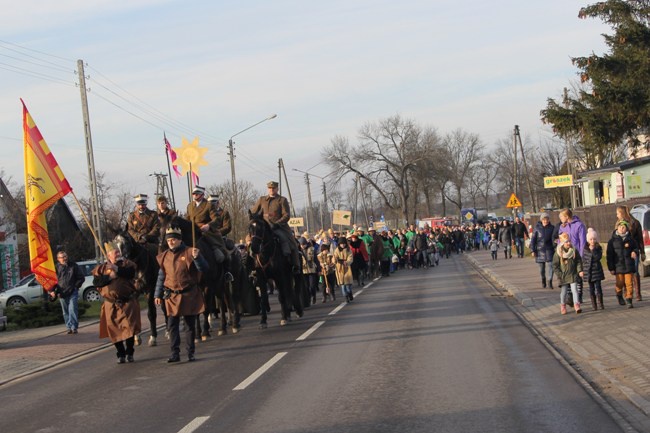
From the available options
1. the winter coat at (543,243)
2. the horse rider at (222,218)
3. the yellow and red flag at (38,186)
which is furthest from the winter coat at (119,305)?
the winter coat at (543,243)

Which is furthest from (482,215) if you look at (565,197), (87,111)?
(87,111)

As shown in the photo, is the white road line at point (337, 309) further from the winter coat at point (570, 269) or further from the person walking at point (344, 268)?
the winter coat at point (570, 269)

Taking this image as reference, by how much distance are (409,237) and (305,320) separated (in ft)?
77.1

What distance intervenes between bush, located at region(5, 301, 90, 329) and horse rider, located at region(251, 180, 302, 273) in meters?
7.10

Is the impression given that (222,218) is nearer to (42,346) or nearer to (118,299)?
(118,299)

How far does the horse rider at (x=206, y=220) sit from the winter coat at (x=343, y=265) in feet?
21.1

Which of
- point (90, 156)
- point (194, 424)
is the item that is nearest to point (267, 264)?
point (194, 424)

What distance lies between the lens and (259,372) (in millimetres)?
10500

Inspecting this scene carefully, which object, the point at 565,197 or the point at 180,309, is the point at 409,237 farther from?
the point at 565,197

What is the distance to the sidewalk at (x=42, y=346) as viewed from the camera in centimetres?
1322

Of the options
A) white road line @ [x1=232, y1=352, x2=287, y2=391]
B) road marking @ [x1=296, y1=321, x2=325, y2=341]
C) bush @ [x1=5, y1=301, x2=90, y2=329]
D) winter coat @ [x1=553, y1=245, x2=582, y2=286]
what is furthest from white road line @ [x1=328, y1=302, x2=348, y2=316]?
bush @ [x1=5, y1=301, x2=90, y2=329]

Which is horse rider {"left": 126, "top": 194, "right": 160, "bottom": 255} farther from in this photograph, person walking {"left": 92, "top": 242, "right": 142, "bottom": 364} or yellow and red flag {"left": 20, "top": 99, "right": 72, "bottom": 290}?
person walking {"left": 92, "top": 242, "right": 142, "bottom": 364}

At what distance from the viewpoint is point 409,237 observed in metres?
40.0

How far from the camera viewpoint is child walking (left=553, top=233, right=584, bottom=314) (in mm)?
14424
